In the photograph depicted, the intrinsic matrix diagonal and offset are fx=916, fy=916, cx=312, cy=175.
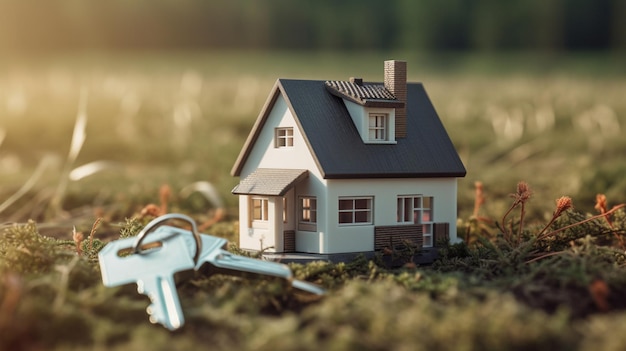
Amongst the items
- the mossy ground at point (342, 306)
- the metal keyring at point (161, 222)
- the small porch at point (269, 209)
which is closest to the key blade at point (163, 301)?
the mossy ground at point (342, 306)

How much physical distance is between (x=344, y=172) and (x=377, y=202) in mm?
986

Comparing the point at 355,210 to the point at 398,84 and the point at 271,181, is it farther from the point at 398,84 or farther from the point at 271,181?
the point at 398,84

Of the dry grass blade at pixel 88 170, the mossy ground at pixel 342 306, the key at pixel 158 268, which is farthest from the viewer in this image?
the dry grass blade at pixel 88 170

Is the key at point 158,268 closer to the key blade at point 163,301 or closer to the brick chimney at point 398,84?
the key blade at point 163,301

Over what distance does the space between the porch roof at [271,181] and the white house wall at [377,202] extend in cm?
67

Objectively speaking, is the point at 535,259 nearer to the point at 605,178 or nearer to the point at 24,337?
the point at 24,337

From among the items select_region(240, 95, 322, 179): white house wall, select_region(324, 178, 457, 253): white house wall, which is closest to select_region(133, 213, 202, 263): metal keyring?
select_region(324, 178, 457, 253): white house wall

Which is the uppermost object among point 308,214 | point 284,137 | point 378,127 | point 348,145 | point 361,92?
point 361,92

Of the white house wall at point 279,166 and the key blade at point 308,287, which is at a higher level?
the white house wall at point 279,166

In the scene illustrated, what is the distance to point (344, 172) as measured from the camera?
15023 millimetres

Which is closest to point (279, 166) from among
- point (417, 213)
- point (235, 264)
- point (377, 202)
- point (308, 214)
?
point (308, 214)

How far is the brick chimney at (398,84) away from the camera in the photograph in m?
16.4

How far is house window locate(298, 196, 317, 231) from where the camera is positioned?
15445mm

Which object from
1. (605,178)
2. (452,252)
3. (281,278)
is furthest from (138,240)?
(605,178)
